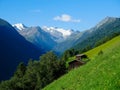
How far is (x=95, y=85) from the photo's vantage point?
20312 mm

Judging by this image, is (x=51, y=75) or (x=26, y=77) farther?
(x=26, y=77)

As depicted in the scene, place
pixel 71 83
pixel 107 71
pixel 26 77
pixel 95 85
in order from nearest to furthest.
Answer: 1. pixel 95 85
2. pixel 107 71
3. pixel 71 83
4. pixel 26 77

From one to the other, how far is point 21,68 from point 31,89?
25.6m

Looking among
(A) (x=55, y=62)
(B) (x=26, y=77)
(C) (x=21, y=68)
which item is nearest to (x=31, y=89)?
(B) (x=26, y=77)

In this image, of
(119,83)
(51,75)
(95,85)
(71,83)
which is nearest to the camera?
(119,83)

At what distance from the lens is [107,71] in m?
22.3

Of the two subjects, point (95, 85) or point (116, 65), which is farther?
point (116, 65)

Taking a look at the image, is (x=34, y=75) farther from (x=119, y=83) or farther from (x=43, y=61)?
(x=119, y=83)

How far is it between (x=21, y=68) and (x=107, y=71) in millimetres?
123442

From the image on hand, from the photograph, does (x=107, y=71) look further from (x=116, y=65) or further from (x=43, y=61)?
(x=43, y=61)

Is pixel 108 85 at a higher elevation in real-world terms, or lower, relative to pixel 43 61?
lower

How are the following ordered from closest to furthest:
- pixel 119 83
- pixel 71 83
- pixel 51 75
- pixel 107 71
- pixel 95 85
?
pixel 119 83
pixel 95 85
pixel 107 71
pixel 71 83
pixel 51 75

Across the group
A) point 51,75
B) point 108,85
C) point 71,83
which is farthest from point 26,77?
point 108,85

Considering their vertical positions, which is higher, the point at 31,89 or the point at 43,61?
the point at 43,61
